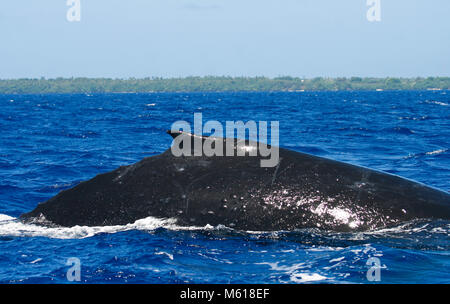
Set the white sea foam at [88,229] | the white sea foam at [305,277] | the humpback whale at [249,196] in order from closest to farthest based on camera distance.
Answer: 1. the white sea foam at [305,277]
2. the humpback whale at [249,196]
3. the white sea foam at [88,229]

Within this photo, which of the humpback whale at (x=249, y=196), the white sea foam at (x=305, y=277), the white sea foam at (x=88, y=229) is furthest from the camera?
the white sea foam at (x=88, y=229)

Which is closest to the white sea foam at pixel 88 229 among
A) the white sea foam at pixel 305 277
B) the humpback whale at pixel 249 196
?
the humpback whale at pixel 249 196

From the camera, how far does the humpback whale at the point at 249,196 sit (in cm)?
657

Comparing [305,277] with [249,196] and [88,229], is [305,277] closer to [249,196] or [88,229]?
[249,196]

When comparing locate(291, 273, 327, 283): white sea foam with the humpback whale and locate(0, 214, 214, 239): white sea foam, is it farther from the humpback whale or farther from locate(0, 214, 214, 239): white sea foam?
locate(0, 214, 214, 239): white sea foam

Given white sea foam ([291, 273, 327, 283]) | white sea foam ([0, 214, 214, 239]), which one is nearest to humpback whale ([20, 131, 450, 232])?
white sea foam ([0, 214, 214, 239])

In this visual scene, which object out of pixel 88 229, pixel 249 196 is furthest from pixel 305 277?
pixel 88 229

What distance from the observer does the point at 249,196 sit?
671cm

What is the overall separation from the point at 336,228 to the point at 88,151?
578 inches

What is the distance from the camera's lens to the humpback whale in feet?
21.6

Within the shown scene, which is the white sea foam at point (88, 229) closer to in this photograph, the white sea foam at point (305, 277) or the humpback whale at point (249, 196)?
the humpback whale at point (249, 196)

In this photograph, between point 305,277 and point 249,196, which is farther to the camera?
point 249,196
